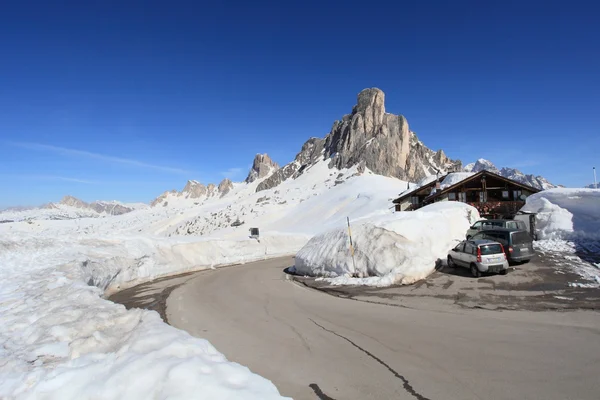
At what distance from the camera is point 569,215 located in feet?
69.7

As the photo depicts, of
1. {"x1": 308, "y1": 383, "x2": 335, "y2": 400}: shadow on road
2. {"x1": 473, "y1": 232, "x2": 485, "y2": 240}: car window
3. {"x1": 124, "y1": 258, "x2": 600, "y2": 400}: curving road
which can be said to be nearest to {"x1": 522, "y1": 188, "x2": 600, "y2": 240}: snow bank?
{"x1": 473, "y1": 232, "x2": 485, "y2": 240}: car window

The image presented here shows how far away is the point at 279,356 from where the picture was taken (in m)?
6.39

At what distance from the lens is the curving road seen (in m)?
4.98

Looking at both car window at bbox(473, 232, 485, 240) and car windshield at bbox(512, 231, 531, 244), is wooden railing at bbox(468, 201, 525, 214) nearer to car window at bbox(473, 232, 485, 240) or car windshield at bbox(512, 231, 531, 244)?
car window at bbox(473, 232, 485, 240)

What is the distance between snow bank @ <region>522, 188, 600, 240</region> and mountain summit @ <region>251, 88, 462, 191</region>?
94600mm

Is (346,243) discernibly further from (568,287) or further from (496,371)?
(496,371)

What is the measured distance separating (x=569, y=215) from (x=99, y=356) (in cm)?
2516

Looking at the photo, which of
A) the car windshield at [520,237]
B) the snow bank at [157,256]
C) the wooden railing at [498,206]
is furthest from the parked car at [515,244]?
the wooden railing at [498,206]

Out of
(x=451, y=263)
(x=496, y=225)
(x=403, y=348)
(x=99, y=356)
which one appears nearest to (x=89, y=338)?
(x=99, y=356)

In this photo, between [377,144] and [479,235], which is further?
[377,144]

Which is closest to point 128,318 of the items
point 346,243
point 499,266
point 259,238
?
point 346,243

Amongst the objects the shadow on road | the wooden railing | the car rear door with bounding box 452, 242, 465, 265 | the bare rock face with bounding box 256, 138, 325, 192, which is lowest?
the shadow on road

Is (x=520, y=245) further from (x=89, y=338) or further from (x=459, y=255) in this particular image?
(x=89, y=338)

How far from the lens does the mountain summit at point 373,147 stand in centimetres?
12694
